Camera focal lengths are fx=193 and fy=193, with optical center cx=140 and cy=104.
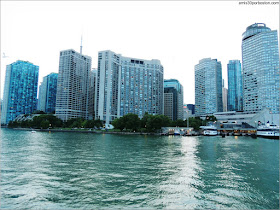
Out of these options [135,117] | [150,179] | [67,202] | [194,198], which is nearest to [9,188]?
[67,202]

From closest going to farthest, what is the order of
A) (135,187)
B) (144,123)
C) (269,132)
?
1. (135,187)
2. (269,132)
3. (144,123)

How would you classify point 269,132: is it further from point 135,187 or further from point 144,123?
point 135,187

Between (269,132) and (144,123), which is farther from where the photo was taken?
(144,123)

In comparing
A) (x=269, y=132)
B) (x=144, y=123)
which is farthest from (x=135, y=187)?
(x=144, y=123)

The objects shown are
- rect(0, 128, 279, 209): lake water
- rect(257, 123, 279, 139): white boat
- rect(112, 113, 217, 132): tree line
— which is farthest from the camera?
rect(112, 113, 217, 132): tree line

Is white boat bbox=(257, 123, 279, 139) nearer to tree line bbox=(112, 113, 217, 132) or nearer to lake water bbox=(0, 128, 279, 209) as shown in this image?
tree line bbox=(112, 113, 217, 132)

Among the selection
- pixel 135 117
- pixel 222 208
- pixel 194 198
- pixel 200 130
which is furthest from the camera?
pixel 200 130

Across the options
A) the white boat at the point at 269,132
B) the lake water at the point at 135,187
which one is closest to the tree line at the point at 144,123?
the white boat at the point at 269,132

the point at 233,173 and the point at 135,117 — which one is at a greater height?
the point at 135,117

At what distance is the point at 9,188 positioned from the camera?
1664 centimetres

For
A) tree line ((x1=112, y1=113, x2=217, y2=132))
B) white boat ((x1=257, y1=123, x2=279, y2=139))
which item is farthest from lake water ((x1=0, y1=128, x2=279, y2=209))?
tree line ((x1=112, y1=113, x2=217, y2=132))

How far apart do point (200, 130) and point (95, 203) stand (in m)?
153

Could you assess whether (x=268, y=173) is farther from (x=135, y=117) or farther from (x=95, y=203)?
(x=135, y=117)

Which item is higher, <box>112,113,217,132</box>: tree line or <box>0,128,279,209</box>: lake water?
<box>112,113,217,132</box>: tree line
